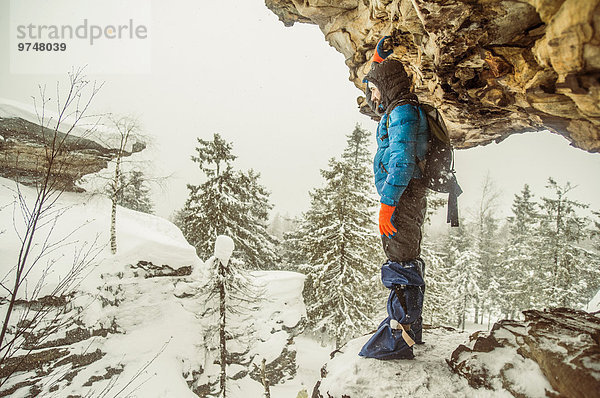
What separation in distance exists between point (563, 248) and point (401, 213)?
1621cm

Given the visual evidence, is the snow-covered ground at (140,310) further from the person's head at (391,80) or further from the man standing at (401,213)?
the person's head at (391,80)

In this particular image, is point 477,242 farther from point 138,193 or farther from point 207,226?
point 138,193

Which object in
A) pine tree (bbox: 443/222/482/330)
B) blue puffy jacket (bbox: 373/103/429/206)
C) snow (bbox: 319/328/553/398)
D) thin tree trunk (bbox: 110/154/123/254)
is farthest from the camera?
pine tree (bbox: 443/222/482/330)

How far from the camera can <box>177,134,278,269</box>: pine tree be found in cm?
1939

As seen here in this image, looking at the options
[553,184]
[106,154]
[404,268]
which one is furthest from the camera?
[106,154]

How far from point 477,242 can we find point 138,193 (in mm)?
35684

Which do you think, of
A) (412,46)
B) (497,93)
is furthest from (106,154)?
(497,93)

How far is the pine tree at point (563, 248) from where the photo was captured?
13.2 metres

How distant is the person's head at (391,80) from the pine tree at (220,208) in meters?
17.5

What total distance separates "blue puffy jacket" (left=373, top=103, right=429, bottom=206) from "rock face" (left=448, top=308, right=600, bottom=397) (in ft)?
5.85

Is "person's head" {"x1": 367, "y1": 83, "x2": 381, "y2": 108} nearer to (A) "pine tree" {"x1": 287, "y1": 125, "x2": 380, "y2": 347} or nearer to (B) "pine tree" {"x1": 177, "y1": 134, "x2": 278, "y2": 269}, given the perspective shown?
(A) "pine tree" {"x1": 287, "y1": 125, "x2": 380, "y2": 347}

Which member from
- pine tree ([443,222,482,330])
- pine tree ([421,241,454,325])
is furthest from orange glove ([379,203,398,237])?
pine tree ([443,222,482,330])

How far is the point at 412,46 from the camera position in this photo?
443cm

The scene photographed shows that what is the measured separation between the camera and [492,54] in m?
3.06
